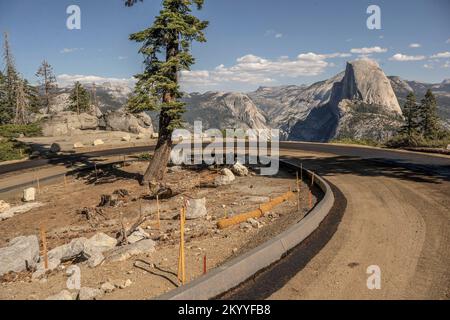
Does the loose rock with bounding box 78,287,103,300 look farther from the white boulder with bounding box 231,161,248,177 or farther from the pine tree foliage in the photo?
the pine tree foliage

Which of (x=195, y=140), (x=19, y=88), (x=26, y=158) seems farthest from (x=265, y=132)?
(x=19, y=88)

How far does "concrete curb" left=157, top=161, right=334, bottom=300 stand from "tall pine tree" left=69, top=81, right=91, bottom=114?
68704 millimetres

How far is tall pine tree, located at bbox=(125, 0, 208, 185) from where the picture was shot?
19.2 meters

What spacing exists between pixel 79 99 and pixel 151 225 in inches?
2727

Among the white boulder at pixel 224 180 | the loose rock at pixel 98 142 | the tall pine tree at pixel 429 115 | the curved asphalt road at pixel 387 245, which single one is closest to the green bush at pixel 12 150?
the loose rock at pixel 98 142

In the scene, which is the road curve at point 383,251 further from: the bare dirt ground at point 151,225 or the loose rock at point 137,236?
the loose rock at point 137,236

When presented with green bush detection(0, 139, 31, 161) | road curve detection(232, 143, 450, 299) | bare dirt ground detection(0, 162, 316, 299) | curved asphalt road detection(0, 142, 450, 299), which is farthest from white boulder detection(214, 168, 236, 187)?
green bush detection(0, 139, 31, 161)

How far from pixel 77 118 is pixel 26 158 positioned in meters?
22.0

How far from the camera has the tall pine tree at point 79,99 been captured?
70369 mm

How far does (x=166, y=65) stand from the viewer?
19312 mm

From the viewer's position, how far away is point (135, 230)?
11.1 meters

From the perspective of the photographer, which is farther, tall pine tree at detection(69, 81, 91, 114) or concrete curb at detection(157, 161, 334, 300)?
tall pine tree at detection(69, 81, 91, 114)

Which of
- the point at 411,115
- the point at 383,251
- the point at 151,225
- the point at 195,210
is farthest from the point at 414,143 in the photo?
the point at 411,115

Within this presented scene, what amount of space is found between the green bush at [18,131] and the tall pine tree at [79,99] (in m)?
18.4
